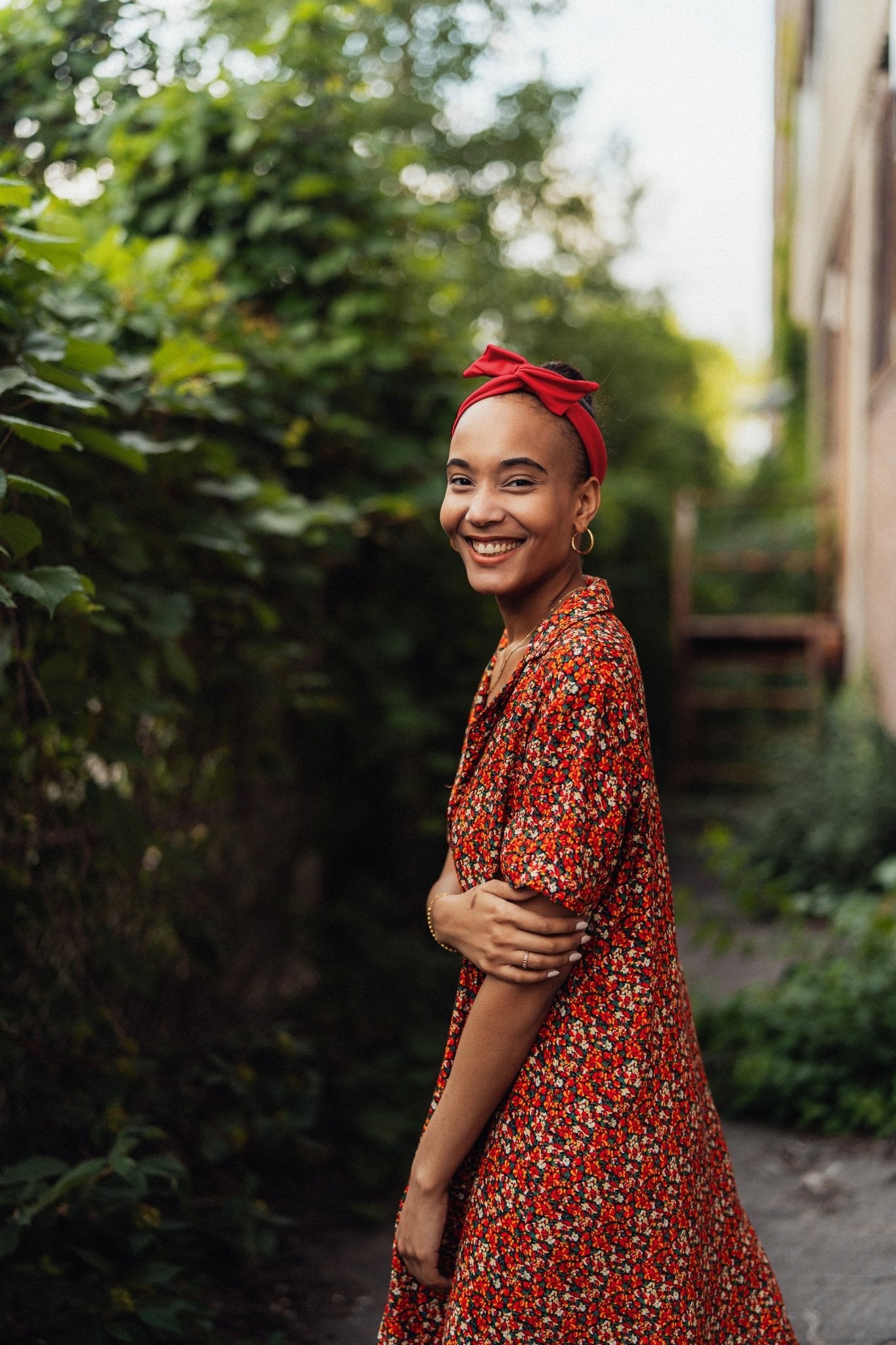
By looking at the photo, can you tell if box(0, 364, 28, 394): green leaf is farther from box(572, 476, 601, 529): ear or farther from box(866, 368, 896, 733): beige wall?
box(866, 368, 896, 733): beige wall

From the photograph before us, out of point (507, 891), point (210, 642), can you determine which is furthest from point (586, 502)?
point (210, 642)

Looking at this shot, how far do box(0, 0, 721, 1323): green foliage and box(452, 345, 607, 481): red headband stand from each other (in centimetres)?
20

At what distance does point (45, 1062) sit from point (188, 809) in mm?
992

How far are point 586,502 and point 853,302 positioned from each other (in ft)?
24.9

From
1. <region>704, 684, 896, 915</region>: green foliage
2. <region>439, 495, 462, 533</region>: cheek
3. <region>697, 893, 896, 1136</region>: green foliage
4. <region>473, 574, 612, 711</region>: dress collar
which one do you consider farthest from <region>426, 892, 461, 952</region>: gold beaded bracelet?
<region>704, 684, 896, 915</region>: green foliage

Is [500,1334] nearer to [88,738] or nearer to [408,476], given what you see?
[88,738]

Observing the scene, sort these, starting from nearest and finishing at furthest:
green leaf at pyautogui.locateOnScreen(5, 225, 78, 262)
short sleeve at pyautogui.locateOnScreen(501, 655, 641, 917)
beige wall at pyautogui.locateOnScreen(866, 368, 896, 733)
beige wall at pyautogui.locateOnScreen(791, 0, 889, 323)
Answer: short sleeve at pyautogui.locateOnScreen(501, 655, 641, 917), green leaf at pyautogui.locateOnScreen(5, 225, 78, 262), beige wall at pyautogui.locateOnScreen(866, 368, 896, 733), beige wall at pyautogui.locateOnScreen(791, 0, 889, 323)

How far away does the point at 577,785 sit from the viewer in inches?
52.8

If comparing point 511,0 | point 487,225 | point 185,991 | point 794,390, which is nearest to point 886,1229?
point 185,991

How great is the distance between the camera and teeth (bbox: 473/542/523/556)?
1483 millimetres

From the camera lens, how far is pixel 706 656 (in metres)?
11.0

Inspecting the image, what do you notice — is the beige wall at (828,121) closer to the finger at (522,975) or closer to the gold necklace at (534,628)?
the gold necklace at (534,628)

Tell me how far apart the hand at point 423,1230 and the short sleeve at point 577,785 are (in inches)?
15.7

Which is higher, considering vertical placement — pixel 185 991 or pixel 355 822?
pixel 355 822
